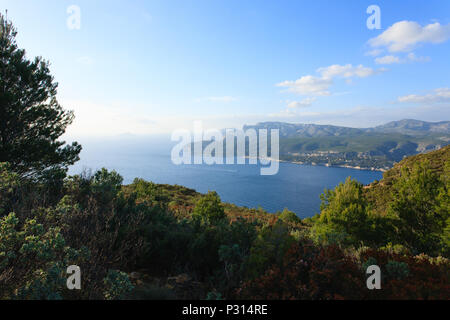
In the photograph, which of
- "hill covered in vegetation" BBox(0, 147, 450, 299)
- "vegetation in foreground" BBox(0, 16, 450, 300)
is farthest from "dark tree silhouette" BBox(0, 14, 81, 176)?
"hill covered in vegetation" BBox(0, 147, 450, 299)

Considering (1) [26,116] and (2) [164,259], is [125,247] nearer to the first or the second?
(2) [164,259]

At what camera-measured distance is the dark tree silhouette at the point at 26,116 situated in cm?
841

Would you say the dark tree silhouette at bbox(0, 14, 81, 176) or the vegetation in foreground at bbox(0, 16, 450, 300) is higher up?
the dark tree silhouette at bbox(0, 14, 81, 176)

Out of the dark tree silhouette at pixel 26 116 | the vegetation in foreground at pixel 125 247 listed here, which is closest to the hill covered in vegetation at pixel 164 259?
the vegetation in foreground at pixel 125 247

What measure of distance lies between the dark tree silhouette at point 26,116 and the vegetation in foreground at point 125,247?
38mm

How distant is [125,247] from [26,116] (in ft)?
26.5

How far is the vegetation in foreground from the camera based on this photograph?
3.20m

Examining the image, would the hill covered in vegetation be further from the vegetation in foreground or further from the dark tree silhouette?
the dark tree silhouette

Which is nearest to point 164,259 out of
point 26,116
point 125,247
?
point 125,247

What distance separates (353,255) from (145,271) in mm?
4564

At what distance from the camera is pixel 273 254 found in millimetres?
4098

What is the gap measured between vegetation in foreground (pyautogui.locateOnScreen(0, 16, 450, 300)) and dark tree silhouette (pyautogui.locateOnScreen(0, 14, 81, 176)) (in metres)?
0.04
